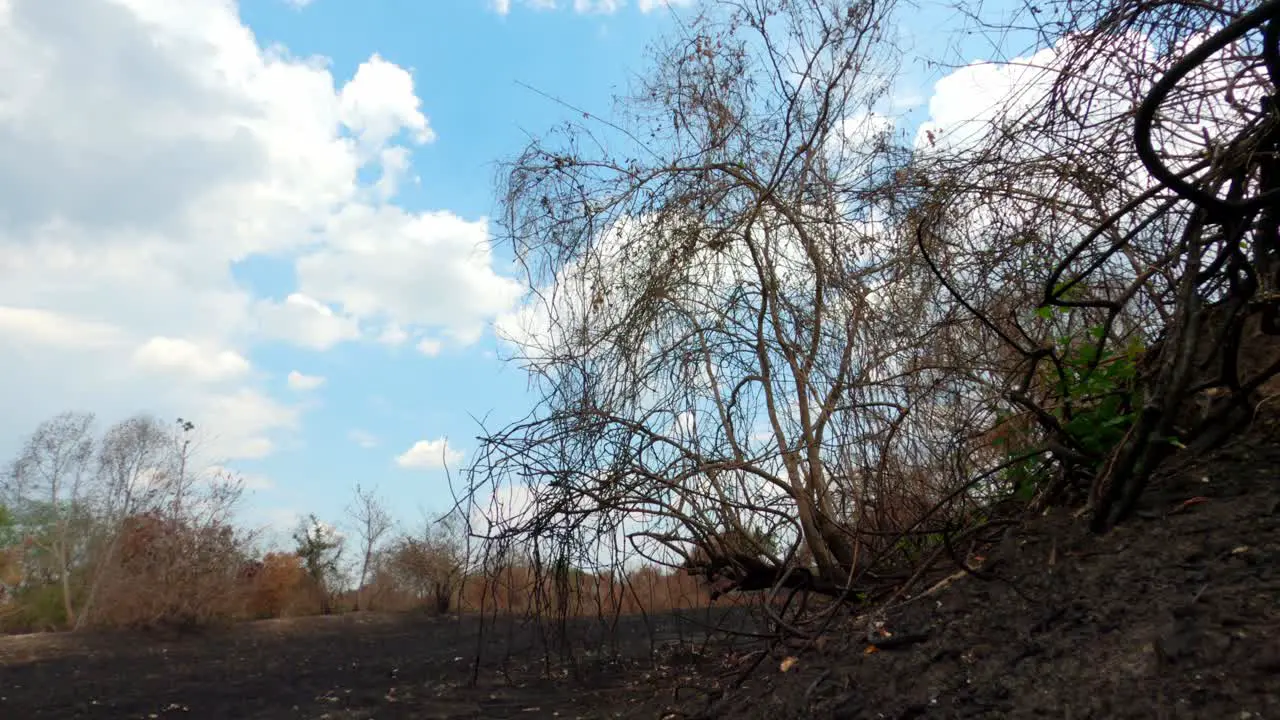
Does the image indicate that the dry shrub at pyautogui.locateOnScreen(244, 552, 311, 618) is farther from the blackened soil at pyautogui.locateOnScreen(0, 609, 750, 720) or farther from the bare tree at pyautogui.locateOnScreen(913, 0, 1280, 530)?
the bare tree at pyautogui.locateOnScreen(913, 0, 1280, 530)

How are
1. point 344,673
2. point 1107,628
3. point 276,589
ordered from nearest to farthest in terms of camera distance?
point 1107,628, point 344,673, point 276,589

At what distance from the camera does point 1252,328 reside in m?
3.18

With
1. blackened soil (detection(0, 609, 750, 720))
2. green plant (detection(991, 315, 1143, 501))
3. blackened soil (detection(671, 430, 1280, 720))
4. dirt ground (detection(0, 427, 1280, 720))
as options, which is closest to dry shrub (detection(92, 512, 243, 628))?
blackened soil (detection(0, 609, 750, 720))

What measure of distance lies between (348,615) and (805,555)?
1250cm

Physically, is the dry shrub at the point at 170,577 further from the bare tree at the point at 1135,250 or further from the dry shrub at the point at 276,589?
the bare tree at the point at 1135,250

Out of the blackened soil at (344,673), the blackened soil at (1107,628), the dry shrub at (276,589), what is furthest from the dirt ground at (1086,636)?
the dry shrub at (276,589)

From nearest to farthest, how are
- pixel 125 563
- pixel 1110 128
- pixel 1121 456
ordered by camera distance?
pixel 1121 456
pixel 1110 128
pixel 125 563

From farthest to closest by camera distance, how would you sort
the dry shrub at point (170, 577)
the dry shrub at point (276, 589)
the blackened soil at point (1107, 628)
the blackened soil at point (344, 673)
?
the dry shrub at point (276, 589)
the dry shrub at point (170, 577)
the blackened soil at point (344, 673)
the blackened soil at point (1107, 628)

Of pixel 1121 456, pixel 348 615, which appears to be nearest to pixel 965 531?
pixel 1121 456

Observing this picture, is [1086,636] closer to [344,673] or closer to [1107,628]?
[1107,628]

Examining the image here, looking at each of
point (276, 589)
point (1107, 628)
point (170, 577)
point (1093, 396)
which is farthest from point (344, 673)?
point (276, 589)

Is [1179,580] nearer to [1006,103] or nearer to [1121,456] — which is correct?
[1121,456]

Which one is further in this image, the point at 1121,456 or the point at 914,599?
the point at 914,599

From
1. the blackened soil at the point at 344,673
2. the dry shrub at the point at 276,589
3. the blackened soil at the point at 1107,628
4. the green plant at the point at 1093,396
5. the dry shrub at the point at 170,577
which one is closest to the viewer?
the blackened soil at the point at 1107,628
